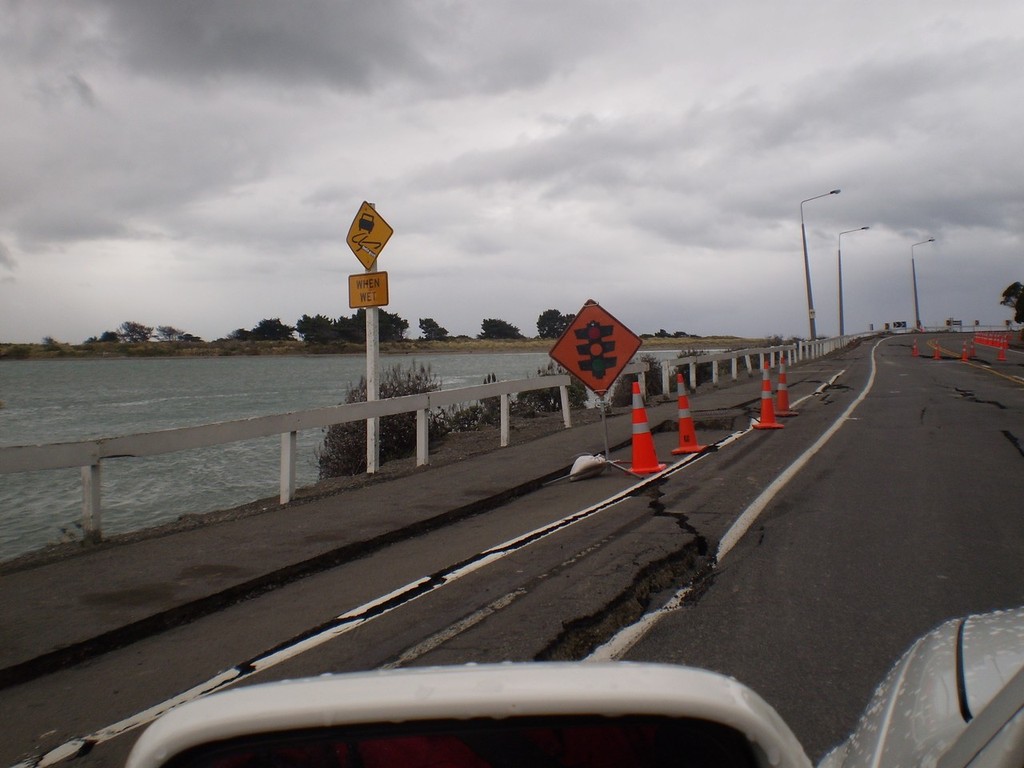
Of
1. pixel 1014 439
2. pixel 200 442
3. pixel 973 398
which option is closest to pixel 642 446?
pixel 200 442

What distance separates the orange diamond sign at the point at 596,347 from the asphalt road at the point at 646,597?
2.31 meters

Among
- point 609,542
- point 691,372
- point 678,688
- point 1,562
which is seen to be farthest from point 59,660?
point 691,372

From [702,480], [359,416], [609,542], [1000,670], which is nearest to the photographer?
[1000,670]

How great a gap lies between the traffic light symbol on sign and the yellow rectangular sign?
9.68 feet

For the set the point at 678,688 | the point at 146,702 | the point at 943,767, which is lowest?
the point at 146,702

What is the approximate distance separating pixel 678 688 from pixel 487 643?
350 centimetres

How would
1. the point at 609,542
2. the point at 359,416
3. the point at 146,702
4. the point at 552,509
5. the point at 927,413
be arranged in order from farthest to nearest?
1. the point at 927,413
2. the point at 359,416
3. the point at 552,509
4. the point at 609,542
5. the point at 146,702

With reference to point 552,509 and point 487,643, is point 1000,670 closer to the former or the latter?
point 487,643

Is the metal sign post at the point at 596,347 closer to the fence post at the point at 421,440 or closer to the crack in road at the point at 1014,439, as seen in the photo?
the fence post at the point at 421,440

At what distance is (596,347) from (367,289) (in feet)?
11.4

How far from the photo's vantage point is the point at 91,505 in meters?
7.88

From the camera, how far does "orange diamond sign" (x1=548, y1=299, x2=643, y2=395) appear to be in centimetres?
1178

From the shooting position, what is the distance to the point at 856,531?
709cm

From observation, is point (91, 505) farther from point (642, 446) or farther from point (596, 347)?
point (596, 347)
